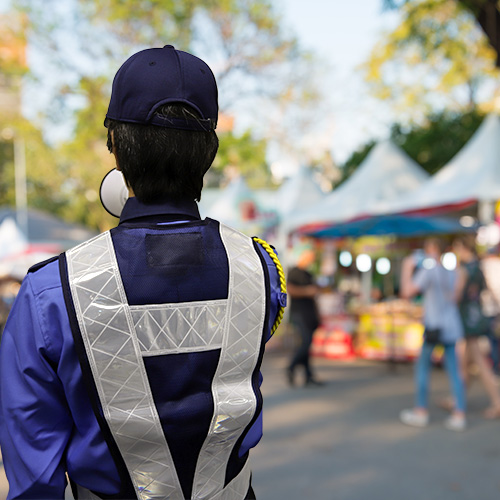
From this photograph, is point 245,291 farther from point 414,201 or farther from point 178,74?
point 414,201

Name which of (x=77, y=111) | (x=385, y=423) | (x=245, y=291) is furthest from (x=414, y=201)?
(x=77, y=111)

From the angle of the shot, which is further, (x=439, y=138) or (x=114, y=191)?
(x=439, y=138)

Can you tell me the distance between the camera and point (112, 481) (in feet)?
4.24

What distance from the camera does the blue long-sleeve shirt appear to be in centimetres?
122

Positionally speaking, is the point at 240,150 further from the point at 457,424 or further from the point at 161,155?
the point at 161,155

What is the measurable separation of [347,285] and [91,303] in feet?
37.3

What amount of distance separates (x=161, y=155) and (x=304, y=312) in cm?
672

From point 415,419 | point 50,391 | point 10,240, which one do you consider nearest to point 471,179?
point 415,419

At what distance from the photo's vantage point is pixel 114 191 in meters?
1.55

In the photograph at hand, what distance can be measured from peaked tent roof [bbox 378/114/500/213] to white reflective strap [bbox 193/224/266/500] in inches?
307

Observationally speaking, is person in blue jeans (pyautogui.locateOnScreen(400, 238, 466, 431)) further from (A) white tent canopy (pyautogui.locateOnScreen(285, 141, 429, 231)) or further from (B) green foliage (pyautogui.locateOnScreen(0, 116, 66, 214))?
(B) green foliage (pyautogui.locateOnScreen(0, 116, 66, 214))

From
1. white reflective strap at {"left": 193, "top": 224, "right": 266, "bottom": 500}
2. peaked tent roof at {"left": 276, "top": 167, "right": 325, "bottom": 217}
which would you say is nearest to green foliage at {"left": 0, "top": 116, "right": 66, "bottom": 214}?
peaked tent roof at {"left": 276, "top": 167, "right": 325, "bottom": 217}

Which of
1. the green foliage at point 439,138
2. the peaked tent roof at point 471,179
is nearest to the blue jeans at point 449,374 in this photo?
the peaked tent roof at point 471,179

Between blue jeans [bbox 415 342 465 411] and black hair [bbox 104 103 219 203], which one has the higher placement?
black hair [bbox 104 103 219 203]
